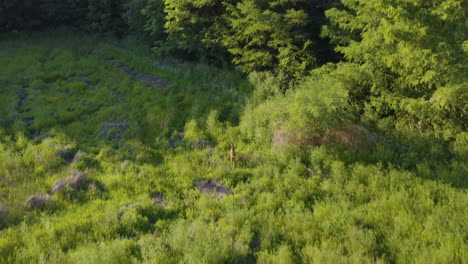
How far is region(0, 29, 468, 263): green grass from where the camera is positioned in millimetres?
4488

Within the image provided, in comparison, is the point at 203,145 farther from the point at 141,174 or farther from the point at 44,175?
the point at 44,175

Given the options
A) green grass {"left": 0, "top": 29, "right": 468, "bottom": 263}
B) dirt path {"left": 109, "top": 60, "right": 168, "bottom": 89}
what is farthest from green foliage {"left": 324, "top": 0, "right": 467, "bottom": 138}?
dirt path {"left": 109, "top": 60, "right": 168, "bottom": 89}

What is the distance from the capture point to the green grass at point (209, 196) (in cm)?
449

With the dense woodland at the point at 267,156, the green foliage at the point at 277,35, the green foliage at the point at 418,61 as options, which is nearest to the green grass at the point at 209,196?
the dense woodland at the point at 267,156

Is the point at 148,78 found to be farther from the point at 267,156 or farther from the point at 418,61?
the point at 418,61

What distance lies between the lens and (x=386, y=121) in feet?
27.8

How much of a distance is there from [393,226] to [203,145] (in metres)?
→ 5.66

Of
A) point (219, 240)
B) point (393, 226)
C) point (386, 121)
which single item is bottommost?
point (219, 240)

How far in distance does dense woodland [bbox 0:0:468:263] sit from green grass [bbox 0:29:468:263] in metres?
0.04

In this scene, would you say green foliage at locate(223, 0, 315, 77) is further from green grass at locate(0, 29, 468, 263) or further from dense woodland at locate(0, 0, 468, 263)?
green grass at locate(0, 29, 468, 263)

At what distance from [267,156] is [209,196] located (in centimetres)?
236

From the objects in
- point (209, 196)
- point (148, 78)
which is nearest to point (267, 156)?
point (209, 196)

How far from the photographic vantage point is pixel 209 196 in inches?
247

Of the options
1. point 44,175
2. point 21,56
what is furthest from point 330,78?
point 21,56
